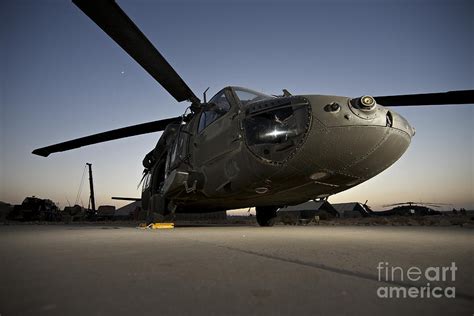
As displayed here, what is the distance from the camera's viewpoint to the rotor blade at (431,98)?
3950 millimetres

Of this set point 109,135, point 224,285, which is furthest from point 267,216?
point 224,285

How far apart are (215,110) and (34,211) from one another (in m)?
21.4

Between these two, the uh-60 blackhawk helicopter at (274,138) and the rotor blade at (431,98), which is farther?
the rotor blade at (431,98)

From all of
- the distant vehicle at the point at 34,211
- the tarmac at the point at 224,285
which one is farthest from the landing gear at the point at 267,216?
the distant vehicle at the point at 34,211

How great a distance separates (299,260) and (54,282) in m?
1.53

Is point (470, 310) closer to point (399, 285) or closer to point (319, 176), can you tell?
point (399, 285)

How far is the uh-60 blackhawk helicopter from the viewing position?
12.5 ft

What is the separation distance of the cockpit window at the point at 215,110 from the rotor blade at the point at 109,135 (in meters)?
2.39

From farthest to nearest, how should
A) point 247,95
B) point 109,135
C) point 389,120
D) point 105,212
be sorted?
point 105,212
point 109,135
point 247,95
point 389,120

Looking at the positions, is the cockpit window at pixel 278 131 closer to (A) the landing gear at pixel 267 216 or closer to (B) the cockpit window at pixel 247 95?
(B) the cockpit window at pixel 247 95

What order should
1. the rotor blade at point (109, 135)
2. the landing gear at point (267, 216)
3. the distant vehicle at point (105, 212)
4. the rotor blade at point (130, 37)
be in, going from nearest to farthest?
the rotor blade at point (130, 37) < the landing gear at point (267, 216) < the rotor blade at point (109, 135) < the distant vehicle at point (105, 212)

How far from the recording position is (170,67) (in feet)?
15.2

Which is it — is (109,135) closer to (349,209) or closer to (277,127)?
(277,127)

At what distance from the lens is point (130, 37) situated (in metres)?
3.78
